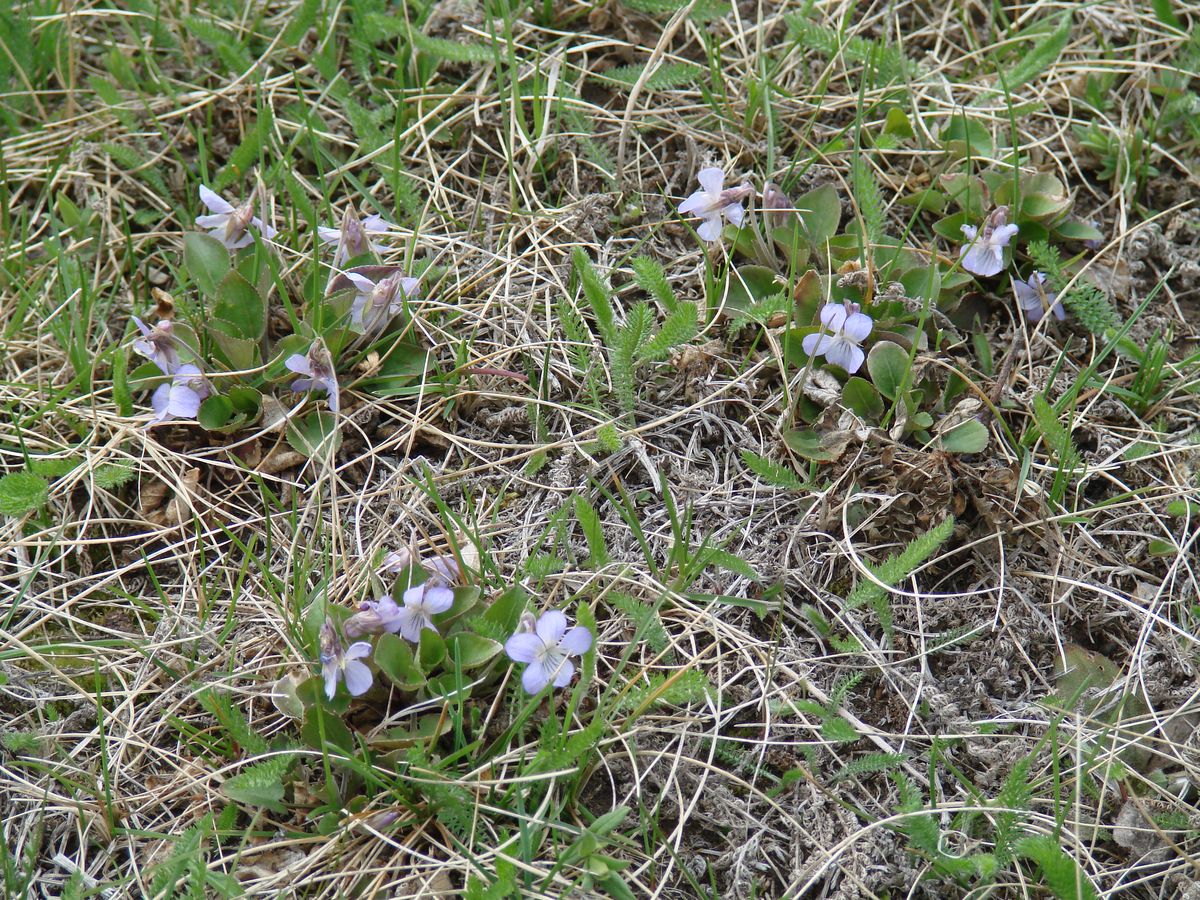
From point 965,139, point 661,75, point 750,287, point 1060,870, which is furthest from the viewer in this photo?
point 661,75

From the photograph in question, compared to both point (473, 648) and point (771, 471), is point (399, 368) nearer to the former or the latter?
point (473, 648)

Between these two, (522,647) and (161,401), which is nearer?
(522,647)

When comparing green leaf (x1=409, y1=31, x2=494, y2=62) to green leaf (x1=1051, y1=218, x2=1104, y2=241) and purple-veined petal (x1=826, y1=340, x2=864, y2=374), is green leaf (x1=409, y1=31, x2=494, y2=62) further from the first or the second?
green leaf (x1=1051, y1=218, x2=1104, y2=241)

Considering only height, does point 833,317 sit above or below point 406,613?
above

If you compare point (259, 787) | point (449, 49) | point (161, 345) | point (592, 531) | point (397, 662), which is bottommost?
point (259, 787)

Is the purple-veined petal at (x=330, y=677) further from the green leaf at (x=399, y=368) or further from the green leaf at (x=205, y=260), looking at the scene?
the green leaf at (x=205, y=260)

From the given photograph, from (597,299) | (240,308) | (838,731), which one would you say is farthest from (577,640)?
(240,308)

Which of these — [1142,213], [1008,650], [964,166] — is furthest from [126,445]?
[1142,213]

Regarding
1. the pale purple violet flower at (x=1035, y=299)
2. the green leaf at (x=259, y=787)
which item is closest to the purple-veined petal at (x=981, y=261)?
the pale purple violet flower at (x=1035, y=299)

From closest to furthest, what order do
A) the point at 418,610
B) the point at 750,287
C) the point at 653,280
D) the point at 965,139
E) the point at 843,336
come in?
1. the point at 418,610
2. the point at 843,336
3. the point at 653,280
4. the point at 750,287
5. the point at 965,139
